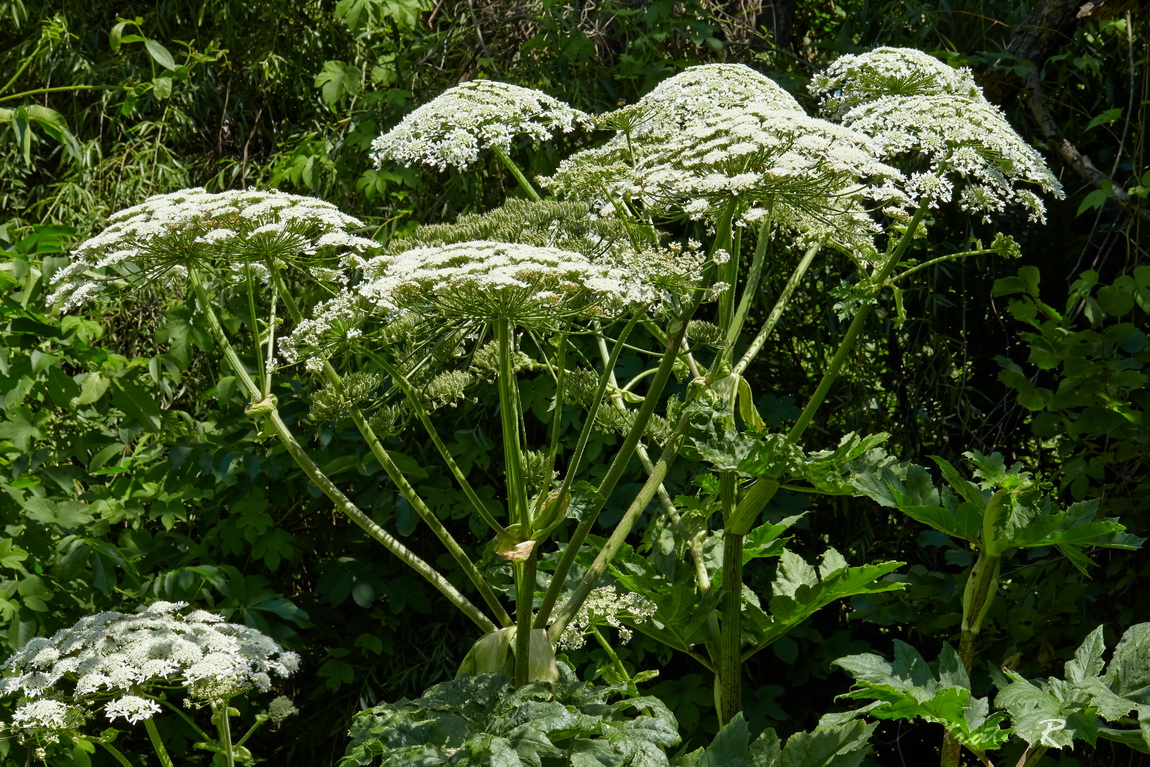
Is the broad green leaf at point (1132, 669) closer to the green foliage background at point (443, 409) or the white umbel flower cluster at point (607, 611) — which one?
the green foliage background at point (443, 409)

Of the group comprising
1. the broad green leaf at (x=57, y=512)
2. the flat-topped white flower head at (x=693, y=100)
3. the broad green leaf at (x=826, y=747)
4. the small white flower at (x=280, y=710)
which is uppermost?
the flat-topped white flower head at (x=693, y=100)

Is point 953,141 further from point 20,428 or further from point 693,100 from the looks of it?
point 20,428

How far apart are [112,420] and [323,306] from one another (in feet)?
7.11

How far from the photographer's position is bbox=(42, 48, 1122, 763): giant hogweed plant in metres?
1.62

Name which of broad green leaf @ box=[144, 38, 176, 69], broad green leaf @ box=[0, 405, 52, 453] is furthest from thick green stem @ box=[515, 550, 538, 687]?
broad green leaf @ box=[144, 38, 176, 69]

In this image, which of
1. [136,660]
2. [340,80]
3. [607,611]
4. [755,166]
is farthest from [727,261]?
[340,80]

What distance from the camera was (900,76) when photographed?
87.2 inches

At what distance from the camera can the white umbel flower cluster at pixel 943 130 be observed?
6.20ft

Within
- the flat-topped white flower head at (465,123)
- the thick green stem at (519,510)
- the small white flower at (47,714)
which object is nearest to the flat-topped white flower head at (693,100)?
the flat-topped white flower head at (465,123)

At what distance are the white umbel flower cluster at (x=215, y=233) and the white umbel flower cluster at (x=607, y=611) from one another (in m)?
0.70

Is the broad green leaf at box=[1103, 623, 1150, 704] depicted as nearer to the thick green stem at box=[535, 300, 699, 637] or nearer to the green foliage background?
the green foliage background

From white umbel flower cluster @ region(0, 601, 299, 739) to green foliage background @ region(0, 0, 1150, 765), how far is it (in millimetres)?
609

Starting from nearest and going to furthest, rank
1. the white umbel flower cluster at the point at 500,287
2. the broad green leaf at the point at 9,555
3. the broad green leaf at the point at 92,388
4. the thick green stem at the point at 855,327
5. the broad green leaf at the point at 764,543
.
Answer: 1. the white umbel flower cluster at the point at 500,287
2. the thick green stem at the point at 855,327
3. the broad green leaf at the point at 764,543
4. the broad green leaf at the point at 9,555
5. the broad green leaf at the point at 92,388

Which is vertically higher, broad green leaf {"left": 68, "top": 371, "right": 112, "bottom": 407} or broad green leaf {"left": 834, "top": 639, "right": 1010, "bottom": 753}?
broad green leaf {"left": 834, "top": 639, "right": 1010, "bottom": 753}
